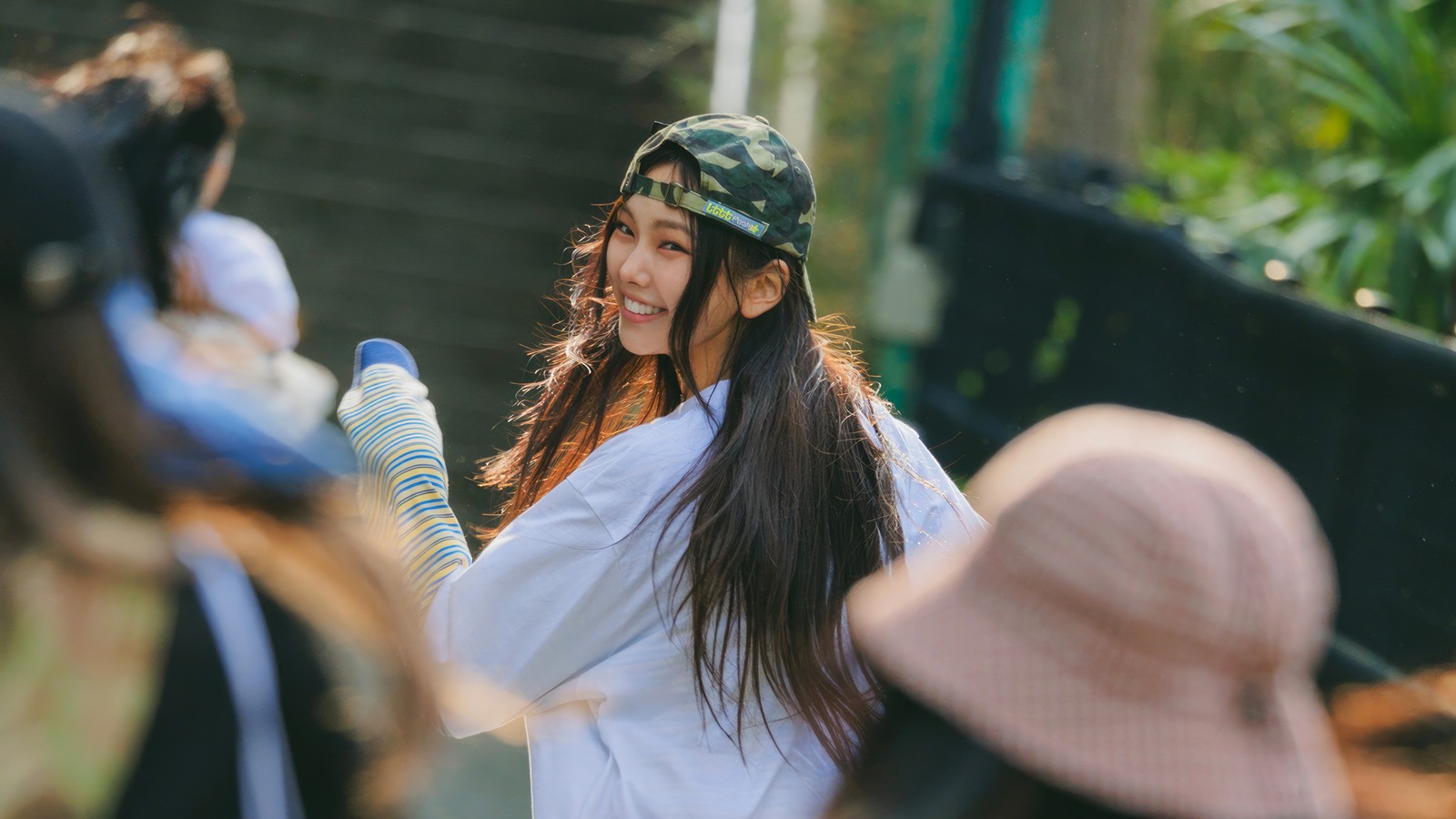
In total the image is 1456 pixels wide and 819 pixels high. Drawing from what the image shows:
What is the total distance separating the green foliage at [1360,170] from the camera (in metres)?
5.48

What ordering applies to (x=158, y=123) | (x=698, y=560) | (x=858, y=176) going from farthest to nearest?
(x=858, y=176), (x=158, y=123), (x=698, y=560)

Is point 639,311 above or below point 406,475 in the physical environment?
above

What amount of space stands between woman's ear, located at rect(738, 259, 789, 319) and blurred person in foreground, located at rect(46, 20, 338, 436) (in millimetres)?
Result: 1162

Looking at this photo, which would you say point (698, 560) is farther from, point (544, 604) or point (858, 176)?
point (858, 176)

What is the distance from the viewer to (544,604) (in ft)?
6.39

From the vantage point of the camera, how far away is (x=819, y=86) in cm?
675

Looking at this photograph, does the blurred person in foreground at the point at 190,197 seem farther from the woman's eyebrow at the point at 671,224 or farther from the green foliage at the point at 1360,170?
the green foliage at the point at 1360,170

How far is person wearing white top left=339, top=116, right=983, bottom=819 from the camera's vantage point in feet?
6.34

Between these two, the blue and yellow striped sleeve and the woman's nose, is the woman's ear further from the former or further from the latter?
the blue and yellow striped sleeve

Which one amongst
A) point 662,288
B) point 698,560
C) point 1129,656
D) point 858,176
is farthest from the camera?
point 858,176

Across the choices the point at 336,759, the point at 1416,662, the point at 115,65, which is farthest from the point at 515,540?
the point at 1416,662

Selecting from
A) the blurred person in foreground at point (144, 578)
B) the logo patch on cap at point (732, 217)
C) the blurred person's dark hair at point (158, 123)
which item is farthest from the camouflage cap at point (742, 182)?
the blurred person's dark hair at point (158, 123)

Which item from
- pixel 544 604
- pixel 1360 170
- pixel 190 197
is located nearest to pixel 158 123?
pixel 190 197

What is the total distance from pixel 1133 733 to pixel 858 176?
5.78 m
